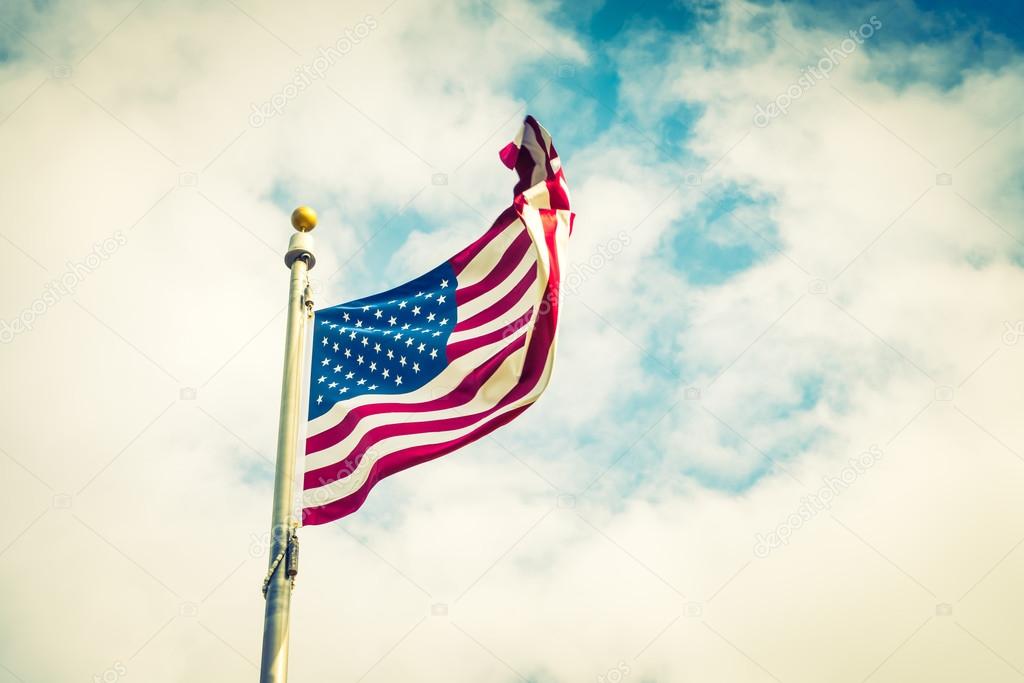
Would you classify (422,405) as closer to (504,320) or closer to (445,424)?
(445,424)

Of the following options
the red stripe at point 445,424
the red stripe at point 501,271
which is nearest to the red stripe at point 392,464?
the red stripe at point 445,424

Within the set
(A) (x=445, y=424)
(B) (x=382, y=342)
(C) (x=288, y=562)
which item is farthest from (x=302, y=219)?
(C) (x=288, y=562)

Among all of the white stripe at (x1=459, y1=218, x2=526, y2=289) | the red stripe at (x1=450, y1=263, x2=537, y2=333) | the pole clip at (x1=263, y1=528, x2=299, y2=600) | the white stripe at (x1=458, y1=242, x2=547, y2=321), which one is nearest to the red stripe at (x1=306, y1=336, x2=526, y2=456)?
the red stripe at (x1=450, y1=263, x2=537, y2=333)

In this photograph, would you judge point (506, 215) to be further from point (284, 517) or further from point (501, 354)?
point (284, 517)

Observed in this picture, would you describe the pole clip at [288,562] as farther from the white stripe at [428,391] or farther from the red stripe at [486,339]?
the red stripe at [486,339]

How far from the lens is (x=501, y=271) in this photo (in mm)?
10703

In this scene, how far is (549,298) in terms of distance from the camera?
10.2 metres

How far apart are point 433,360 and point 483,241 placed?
1695 millimetres

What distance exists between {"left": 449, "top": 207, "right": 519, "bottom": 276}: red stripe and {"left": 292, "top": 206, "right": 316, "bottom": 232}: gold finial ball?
1.76m

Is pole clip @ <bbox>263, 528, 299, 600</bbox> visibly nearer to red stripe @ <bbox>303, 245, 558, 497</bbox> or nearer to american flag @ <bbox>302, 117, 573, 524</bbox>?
american flag @ <bbox>302, 117, 573, 524</bbox>

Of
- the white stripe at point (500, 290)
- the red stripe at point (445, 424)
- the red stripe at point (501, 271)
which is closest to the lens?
the red stripe at point (445, 424)

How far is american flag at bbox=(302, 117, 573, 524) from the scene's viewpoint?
9219 mm

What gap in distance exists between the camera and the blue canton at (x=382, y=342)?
961 cm

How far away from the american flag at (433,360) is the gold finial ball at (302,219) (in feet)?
3.00
